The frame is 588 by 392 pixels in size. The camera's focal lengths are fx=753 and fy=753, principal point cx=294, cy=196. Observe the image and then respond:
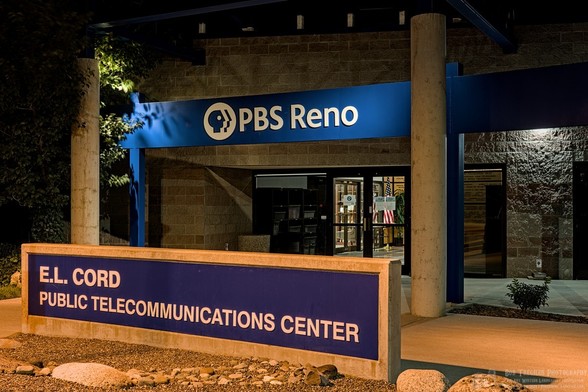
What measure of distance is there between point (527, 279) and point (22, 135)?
10438mm

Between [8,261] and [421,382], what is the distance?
11.0m

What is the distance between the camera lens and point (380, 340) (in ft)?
22.9

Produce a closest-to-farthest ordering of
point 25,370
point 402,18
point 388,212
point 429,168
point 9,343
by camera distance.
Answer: point 25,370 → point 9,343 → point 429,168 → point 402,18 → point 388,212

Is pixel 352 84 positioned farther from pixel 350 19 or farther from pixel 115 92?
pixel 115 92

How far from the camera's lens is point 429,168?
10945 millimetres

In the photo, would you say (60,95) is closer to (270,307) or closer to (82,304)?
(82,304)

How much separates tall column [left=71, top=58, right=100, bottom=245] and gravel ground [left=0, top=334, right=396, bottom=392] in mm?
4467

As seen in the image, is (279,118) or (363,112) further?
(279,118)

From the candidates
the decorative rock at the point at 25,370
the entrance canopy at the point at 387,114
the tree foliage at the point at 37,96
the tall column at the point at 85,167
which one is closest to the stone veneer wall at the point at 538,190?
the entrance canopy at the point at 387,114

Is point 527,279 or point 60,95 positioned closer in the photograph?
point 60,95

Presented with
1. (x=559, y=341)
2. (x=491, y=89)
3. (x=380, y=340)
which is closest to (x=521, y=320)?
(x=559, y=341)

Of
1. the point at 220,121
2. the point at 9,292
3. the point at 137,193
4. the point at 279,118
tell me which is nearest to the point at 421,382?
the point at 279,118

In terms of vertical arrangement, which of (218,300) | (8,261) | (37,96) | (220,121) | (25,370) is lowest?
(25,370)

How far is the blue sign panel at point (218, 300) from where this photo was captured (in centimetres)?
718
